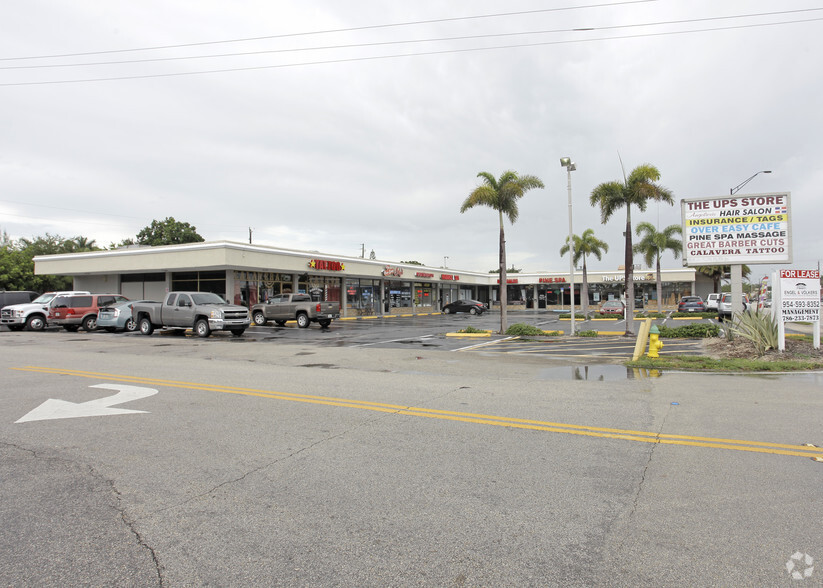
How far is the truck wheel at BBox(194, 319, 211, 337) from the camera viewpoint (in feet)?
68.8

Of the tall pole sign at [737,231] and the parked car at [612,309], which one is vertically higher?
the tall pole sign at [737,231]

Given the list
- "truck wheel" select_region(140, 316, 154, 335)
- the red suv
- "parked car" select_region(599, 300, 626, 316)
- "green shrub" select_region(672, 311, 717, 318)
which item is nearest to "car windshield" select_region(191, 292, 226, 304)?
"truck wheel" select_region(140, 316, 154, 335)

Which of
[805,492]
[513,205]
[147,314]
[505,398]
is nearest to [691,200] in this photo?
[513,205]

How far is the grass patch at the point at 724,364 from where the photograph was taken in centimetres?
1089

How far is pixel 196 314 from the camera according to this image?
69.2 feet

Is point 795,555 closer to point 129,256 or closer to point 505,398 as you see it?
→ point 505,398

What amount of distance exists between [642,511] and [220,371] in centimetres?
931

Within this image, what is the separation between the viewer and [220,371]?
426 inches

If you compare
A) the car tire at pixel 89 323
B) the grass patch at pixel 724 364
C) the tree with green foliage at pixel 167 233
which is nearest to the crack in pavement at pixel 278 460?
the grass patch at pixel 724 364

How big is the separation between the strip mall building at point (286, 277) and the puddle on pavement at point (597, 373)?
2093cm

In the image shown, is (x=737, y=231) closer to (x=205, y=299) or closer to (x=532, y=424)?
(x=532, y=424)

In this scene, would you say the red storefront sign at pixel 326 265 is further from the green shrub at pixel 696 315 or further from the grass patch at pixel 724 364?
the grass patch at pixel 724 364

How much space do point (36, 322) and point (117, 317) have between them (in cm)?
544

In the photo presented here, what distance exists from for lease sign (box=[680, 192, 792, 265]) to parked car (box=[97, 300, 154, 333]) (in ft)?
79.0
